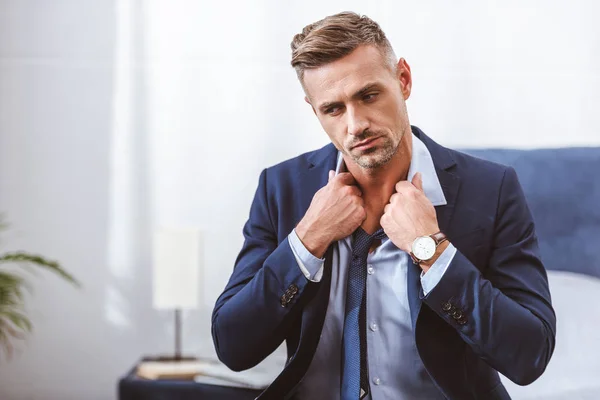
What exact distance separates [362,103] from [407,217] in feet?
0.84

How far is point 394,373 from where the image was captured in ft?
5.04

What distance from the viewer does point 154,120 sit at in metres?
2.67

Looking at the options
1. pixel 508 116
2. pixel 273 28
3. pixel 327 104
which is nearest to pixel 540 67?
pixel 508 116

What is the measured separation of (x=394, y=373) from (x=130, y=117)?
5.12 feet

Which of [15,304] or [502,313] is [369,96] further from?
[15,304]

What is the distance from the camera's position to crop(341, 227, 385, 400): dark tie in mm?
1518

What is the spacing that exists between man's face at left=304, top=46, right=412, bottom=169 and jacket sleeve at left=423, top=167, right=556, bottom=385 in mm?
285

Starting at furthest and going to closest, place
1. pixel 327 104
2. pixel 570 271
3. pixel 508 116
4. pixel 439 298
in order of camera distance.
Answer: pixel 508 116 < pixel 570 271 < pixel 327 104 < pixel 439 298

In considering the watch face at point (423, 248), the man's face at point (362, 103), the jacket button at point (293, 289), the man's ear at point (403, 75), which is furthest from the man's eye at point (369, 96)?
the jacket button at point (293, 289)

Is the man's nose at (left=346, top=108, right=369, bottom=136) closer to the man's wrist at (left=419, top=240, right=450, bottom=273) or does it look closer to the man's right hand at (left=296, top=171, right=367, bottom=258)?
the man's right hand at (left=296, top=171, right=367, bottom=258)

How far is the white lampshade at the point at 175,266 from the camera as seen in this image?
2.44 metres

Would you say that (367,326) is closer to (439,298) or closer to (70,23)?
(439,298)

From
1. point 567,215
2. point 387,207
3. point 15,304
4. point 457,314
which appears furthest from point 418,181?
point 15,304

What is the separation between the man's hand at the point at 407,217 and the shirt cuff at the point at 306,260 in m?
0.16
